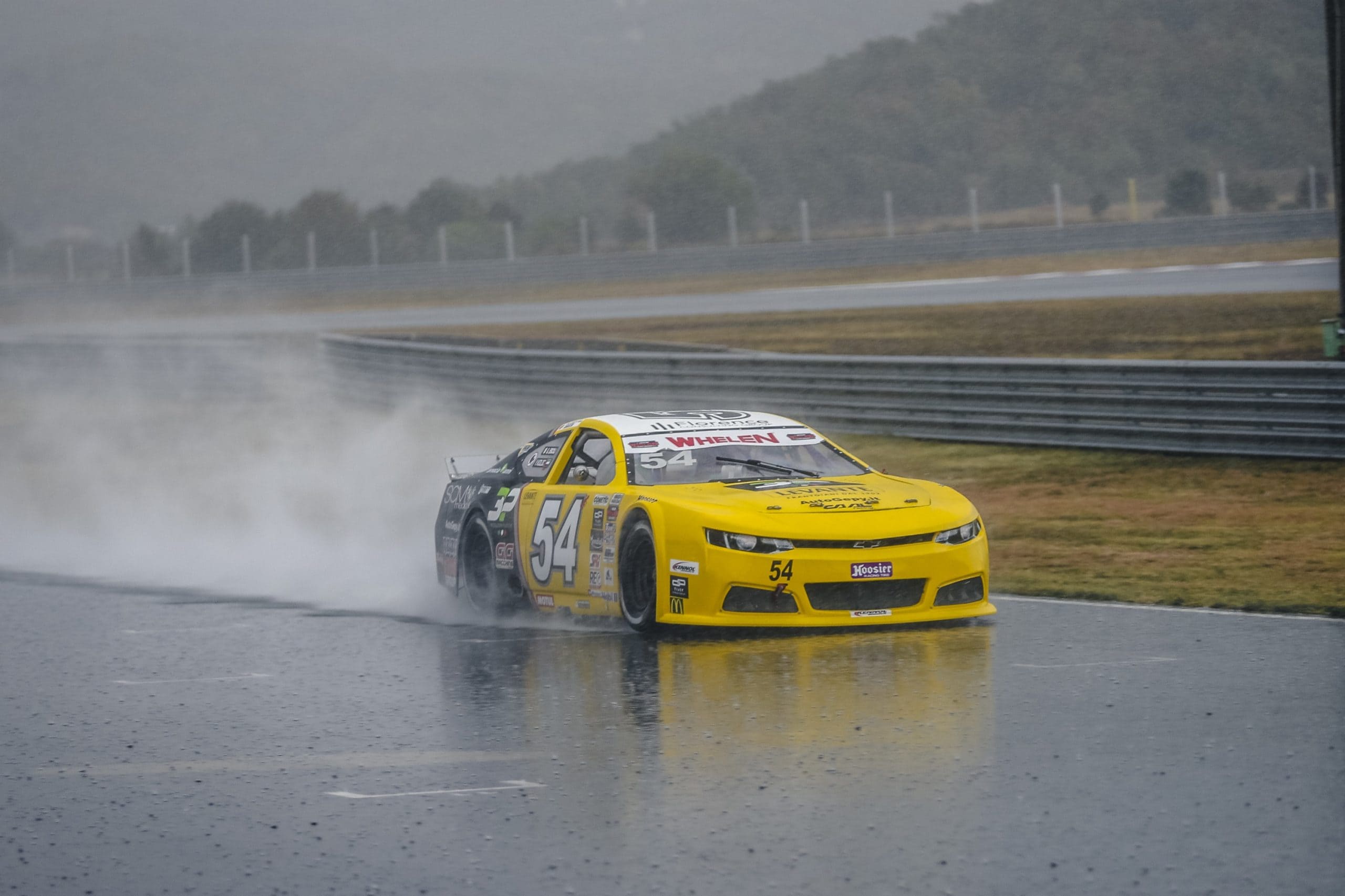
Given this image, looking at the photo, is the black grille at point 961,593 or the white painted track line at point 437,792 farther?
the black grille at point 961,593

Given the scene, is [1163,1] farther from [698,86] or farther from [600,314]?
[698,86]

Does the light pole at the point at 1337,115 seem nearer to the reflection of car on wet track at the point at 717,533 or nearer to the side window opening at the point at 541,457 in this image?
the reflection of car on wet track at the point at 717,533

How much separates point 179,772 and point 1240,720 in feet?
12.4

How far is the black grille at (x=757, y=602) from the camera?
29.9ft

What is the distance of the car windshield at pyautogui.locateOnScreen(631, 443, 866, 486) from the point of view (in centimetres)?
1002

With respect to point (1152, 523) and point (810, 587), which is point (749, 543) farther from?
point (1152, 523)

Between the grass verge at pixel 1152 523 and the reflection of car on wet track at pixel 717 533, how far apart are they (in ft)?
5.55

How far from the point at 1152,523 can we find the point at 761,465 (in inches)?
193

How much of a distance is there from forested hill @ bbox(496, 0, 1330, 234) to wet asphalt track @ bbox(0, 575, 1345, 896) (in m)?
60.7

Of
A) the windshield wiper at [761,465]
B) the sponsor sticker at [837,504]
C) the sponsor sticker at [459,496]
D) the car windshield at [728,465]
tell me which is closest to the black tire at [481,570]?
the sponsor sticker at [459,496]

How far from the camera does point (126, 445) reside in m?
26.5

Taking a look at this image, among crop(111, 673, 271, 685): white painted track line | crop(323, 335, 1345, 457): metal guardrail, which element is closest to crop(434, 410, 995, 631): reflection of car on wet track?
crop(111, 673, 271, 685): white painted track line

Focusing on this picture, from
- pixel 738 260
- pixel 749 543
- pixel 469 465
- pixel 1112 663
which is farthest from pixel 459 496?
pixel 738 260

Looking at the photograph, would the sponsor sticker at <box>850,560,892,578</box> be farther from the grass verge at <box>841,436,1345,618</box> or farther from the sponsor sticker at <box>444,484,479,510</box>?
the sponsor sticker at <box>444,484,479,510</box>
